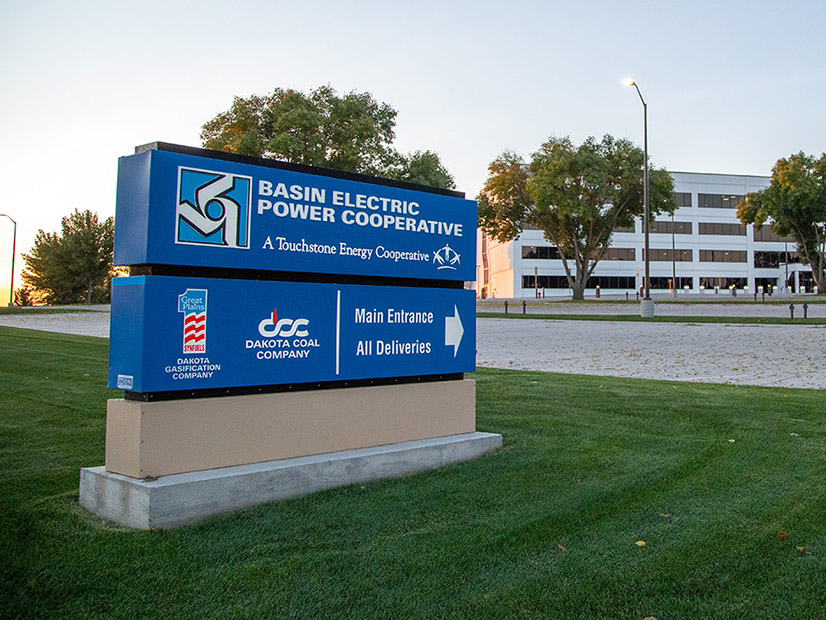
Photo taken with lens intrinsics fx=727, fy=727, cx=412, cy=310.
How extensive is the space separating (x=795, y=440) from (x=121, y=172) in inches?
218

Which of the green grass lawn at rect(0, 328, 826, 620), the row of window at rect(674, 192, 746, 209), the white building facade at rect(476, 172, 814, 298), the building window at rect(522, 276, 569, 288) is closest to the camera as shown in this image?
the green grass lawn at rect(0, 328, 826, 620)

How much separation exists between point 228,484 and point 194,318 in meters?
0.97

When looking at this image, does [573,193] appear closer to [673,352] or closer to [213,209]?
[673,352]

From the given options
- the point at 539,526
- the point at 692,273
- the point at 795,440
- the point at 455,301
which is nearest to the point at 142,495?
the point at 539,526

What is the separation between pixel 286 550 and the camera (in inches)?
141

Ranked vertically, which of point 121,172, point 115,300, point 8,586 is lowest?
point 8,586

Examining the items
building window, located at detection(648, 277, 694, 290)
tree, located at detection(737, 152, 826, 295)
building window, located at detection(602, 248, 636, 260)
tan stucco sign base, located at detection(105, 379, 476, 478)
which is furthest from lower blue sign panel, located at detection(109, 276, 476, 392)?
building window, located at detection(648, 277, 694, 290)

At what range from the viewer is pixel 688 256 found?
315ft

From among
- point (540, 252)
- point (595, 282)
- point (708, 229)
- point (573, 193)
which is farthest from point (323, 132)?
point (708, 229)

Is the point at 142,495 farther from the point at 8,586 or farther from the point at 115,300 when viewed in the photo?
the point at 115,300

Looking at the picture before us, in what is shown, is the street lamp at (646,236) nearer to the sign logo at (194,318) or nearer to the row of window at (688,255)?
the sign logo at (194,318)

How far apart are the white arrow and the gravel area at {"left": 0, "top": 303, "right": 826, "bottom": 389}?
6793 mm

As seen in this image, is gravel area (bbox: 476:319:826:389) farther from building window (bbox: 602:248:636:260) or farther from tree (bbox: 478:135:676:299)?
building window (bbox: 602:248:636:260)

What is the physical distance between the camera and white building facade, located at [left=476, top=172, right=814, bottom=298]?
299 ft
